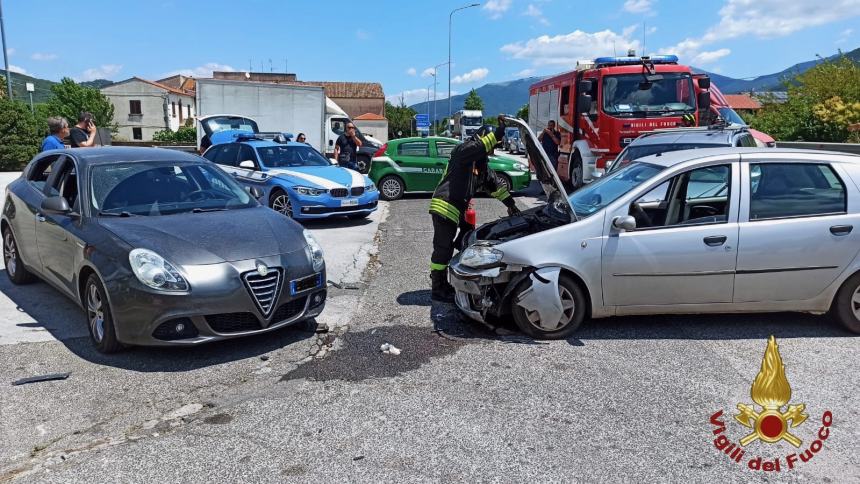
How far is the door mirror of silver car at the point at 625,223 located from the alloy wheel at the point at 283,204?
712cm

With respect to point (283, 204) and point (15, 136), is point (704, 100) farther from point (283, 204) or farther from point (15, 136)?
point (15, 136)

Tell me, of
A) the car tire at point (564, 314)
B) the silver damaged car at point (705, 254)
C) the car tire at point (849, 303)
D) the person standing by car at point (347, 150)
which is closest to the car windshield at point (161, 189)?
the silver damaged car at point (705, 254)

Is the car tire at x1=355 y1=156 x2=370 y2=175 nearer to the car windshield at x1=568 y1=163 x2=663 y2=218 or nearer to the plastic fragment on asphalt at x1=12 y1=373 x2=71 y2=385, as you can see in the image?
the car windshield at x1=568 y1=163 x2=663 y2=218

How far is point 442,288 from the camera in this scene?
6375 millimetres

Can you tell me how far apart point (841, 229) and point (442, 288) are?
3430mm

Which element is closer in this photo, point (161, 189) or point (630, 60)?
point (161, 189)

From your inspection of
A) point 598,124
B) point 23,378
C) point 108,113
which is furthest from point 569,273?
point 108,113

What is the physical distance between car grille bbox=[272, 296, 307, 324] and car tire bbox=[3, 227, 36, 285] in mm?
3514

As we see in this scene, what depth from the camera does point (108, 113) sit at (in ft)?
198

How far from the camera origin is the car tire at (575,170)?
1352 cm

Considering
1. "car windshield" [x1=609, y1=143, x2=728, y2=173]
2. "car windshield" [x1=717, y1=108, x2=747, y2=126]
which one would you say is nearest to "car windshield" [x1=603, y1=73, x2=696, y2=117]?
"car windshield" [x1=609, y1=143, x2=728, y2=173]

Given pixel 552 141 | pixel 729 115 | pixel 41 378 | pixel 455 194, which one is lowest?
pixel 41 378

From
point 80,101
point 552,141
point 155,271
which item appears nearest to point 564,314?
point 155,271

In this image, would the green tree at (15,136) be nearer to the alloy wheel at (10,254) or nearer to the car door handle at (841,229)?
Result: the alloy wheel at (10,254)
